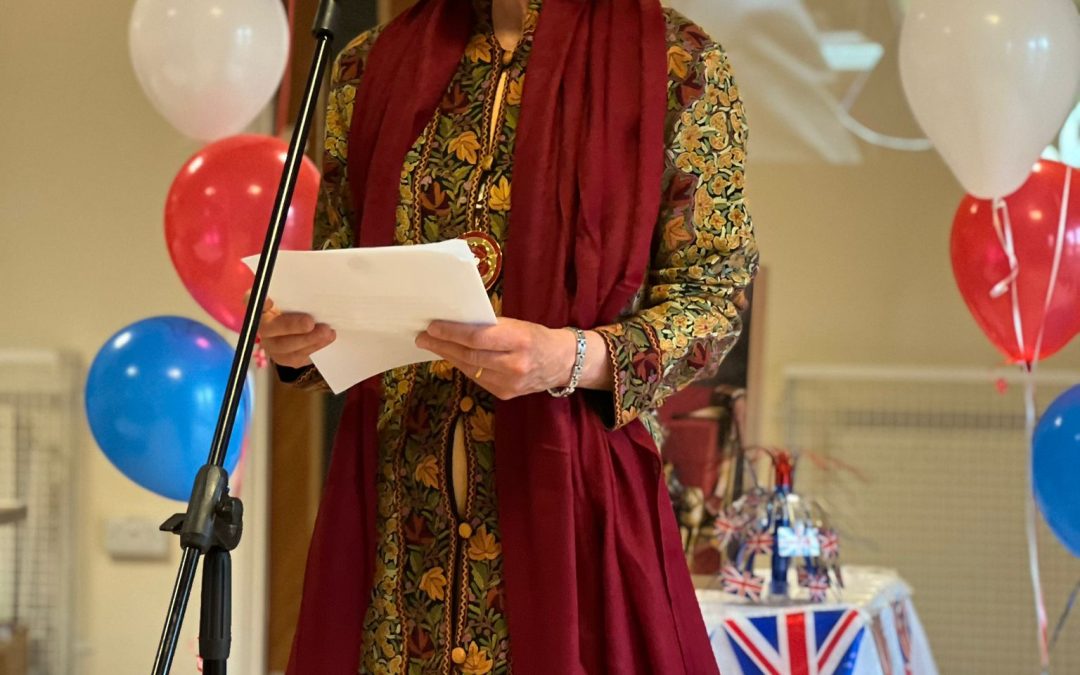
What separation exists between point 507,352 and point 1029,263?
151 cm

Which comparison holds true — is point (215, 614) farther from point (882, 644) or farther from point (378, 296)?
point (882, 644)

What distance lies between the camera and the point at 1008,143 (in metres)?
2.04

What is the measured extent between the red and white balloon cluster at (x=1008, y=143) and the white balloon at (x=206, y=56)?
1.11 m

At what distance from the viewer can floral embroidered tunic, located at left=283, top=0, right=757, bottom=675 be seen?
3.46ft

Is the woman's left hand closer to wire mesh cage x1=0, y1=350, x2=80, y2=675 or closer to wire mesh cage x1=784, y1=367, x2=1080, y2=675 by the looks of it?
wire mesh cage x1=0, y1=350, x2=80, y2=675

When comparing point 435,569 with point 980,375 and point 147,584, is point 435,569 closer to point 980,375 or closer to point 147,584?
point 147,584

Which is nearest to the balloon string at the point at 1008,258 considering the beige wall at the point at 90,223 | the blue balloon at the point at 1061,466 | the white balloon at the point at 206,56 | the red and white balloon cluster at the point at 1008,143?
the red and white balloon cluster at the point at 1008,143

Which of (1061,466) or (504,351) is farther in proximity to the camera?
(1061,466)

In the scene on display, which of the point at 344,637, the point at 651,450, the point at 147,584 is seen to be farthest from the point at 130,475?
the point at 651,450

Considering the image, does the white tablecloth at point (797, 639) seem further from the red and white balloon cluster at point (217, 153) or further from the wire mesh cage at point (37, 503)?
the wire mesh cage at point (37, 503)

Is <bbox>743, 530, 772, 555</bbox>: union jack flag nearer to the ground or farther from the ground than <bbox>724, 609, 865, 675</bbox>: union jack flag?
farther from the ground

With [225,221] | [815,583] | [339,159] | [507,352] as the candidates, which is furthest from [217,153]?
[507,352]

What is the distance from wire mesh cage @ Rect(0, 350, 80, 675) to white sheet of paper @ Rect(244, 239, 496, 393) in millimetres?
2163

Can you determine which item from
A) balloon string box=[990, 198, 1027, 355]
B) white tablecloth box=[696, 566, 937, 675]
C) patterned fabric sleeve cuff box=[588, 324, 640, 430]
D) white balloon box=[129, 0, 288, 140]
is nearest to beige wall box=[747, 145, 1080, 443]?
balloon string box=[990, 198, 1027, 355]
